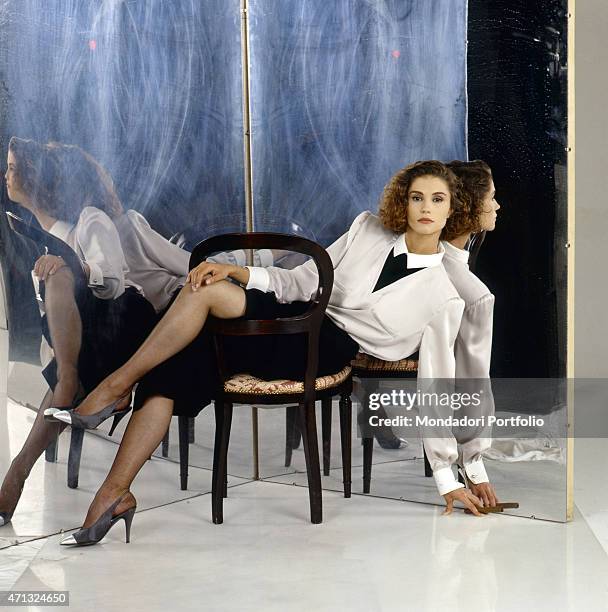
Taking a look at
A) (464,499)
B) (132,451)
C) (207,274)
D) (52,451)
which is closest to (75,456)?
(52,451)

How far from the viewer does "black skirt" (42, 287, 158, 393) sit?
11.1 ft

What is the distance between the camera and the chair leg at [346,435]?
3678 millimetres

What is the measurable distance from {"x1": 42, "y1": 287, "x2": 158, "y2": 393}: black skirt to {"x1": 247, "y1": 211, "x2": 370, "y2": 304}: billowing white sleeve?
39cm

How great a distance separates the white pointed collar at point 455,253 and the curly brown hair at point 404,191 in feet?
0.34

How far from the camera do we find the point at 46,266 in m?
3.27

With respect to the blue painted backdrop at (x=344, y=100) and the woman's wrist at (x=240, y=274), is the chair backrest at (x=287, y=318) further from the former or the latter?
the blue painted backdrop at (x=344, y=100)

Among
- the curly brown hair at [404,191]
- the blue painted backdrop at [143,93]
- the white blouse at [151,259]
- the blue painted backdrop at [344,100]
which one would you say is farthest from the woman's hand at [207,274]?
the curly brown hair at [404,191]

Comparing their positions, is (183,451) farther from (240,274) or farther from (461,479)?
(461,479)

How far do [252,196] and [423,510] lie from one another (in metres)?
1.29

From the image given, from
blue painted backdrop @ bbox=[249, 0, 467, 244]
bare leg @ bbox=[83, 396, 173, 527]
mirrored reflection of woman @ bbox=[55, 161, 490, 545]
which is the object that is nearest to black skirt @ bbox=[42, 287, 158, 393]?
mirrored reflection of woman @ bbox=[55, 161, 490, 545]

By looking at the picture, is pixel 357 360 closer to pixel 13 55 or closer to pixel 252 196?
pixel 252 196

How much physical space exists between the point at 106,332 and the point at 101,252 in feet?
0.86

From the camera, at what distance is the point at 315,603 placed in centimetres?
268

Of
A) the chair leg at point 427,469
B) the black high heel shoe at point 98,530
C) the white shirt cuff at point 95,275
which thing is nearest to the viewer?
the black high heel shoe at point 98,530
